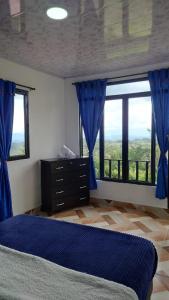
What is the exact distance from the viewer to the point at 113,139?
426 cm

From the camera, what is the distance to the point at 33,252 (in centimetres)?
150

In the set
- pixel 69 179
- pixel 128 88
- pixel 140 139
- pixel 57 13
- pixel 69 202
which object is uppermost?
pixel 57 13

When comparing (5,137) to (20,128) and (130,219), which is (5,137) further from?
(130,219)

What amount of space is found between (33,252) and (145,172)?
9.68 feet

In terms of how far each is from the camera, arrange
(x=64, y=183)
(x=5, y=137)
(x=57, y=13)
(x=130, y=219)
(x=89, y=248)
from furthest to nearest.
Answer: (x=64, y=183)
(x=130, y=219)
(x=5, y=137)
(x=57, y=13)
(x=89, y=248)

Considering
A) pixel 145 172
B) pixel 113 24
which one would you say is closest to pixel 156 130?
pixel 145 172

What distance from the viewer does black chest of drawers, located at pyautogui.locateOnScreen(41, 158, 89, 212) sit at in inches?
149

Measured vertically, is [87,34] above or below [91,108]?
above

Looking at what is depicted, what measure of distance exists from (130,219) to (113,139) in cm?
145

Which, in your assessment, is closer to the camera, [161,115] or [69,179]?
[161,115]

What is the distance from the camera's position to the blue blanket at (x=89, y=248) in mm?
1294

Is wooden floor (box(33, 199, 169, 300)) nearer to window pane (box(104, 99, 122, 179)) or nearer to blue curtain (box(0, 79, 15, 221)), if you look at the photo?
window pane (box(104, 99, 122, 179))

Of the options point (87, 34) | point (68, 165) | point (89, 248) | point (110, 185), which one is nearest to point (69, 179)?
point (68, 165)

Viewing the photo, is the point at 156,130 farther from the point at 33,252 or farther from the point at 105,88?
the point at 33,252
